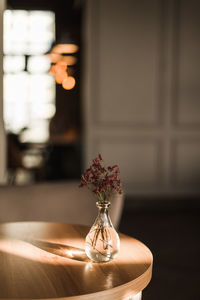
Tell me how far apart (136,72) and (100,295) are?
3.58 metres

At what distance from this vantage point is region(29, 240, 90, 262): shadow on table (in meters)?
1.03

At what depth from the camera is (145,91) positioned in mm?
4215

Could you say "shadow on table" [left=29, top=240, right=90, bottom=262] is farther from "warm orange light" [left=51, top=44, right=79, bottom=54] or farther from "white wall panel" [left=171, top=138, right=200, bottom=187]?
"warm orange light" [left=51, top=44, right=79, bottom=54]

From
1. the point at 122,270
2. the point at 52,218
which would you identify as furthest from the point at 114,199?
the point at 122,270

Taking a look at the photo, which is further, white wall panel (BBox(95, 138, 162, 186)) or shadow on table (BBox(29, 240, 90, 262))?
white wall panel (BBox(95, 138, 162, 186))

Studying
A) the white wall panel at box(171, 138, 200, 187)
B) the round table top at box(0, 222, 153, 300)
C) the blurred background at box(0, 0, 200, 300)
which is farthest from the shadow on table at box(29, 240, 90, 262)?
the white wall panel at box(171, 138, 200, 187)

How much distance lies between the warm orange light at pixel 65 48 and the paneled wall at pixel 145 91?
815mm

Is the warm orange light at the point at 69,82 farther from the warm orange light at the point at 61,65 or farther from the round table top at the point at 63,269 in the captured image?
the round table top at the point at 63,269

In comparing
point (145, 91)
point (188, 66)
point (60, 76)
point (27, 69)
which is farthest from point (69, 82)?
point (188, 66)

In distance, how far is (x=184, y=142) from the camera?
4.22 metres

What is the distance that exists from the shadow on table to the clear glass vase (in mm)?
43

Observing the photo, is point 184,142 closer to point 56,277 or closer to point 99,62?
point 99,62

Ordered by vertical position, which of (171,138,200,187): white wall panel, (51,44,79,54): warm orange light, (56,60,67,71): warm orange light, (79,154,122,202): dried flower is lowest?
(171,138,200,187): white wall panel

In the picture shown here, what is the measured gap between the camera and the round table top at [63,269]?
32.4 inches
